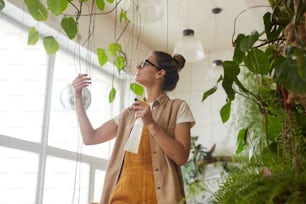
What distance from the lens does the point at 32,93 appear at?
2.56 metres

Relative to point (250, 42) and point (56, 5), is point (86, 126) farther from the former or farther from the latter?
point (250, 42)

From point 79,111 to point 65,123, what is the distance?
1168 mm

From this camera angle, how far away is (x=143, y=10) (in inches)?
69.8

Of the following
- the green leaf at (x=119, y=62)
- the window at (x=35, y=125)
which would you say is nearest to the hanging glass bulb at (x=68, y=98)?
the window at (x=35, y=125)

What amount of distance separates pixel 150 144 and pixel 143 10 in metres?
0.66

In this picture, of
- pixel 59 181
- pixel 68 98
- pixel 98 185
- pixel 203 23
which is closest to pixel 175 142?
pixel 68 98

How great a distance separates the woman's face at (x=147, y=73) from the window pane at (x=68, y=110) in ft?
3.00

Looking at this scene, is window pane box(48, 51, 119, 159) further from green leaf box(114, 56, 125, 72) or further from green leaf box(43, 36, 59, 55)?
green leaf box(43, 36, 59, 55)

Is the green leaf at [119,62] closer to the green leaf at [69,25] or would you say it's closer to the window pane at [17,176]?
the green leaf at [69,25]

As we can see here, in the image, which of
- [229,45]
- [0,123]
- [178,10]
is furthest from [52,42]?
[229,45]

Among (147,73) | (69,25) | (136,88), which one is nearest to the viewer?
(69,25)

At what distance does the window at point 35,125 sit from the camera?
2355 mm

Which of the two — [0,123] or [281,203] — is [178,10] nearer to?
[0,123]

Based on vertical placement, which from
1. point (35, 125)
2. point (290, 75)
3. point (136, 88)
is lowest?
point (290, 75)
